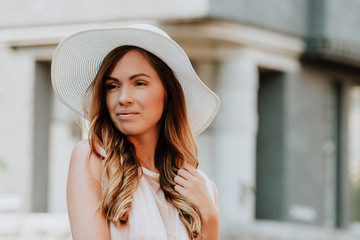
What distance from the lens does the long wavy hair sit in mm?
2385

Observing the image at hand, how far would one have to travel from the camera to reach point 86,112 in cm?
272

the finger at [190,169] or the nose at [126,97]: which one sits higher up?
the nose at [126,97]

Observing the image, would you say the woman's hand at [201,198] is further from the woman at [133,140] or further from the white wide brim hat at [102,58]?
the white wide brim hat at [102,58]

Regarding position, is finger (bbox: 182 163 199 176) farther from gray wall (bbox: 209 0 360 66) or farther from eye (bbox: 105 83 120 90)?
gray wall (bbox: 209 0 360 66)

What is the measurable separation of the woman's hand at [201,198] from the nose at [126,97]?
1.16ft

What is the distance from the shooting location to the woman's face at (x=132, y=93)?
8.07 feet

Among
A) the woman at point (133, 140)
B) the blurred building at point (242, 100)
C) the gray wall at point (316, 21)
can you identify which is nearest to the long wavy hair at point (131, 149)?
the woman at point (133, 140)

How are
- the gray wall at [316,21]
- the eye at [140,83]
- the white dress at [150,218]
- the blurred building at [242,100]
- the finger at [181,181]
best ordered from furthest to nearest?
the gray wall at [316,21], the blurred building at [242,100], the finger at [181,181], the eye at [140,83], the white dress at [150,218]

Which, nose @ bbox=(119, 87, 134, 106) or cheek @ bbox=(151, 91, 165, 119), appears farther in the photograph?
cheek @ bbox=(151, 91, 165, 119)

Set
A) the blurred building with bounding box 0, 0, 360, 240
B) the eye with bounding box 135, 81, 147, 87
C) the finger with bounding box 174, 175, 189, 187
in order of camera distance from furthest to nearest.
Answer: the blurred building with bounding box 0, 0, 360, 240, the finger with bounding box 174, 175, 189, 187, the eye with bounding box 135, 81, 147, 87

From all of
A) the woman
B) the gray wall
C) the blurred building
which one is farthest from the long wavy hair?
the gray wall

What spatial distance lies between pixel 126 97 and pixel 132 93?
3cm

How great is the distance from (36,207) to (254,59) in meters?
3.91

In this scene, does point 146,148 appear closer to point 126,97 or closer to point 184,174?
point 184,174
